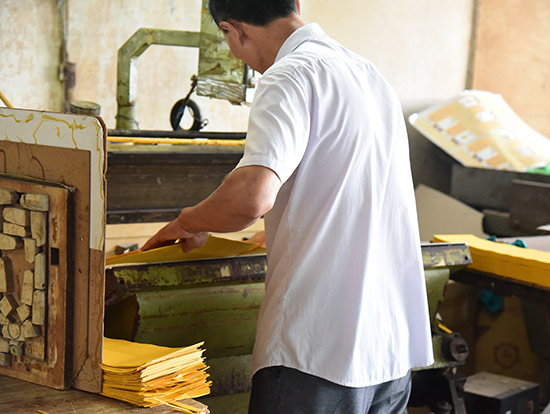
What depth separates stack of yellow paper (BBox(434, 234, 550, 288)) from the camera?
195 cm

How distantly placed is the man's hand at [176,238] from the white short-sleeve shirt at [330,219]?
0.51 feet

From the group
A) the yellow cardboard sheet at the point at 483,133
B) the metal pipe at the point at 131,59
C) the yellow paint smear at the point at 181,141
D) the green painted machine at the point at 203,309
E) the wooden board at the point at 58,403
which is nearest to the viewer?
the wooden board at the point at 58,403

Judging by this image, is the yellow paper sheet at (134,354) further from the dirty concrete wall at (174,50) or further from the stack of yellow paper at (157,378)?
the dirty concrete wall at (174,50)

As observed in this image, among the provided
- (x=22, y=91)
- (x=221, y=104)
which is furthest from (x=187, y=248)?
(x=221, y=104)

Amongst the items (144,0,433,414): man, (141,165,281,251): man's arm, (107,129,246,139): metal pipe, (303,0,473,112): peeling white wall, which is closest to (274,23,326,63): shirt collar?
(144,0,433,414): man

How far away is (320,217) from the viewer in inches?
50.9

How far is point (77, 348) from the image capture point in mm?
1152

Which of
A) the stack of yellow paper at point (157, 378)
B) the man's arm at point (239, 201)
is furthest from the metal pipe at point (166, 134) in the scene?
the stack of yellow paper at point (157, 378)

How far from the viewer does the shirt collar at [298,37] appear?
1353mm

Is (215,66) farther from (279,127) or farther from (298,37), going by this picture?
(279,127)

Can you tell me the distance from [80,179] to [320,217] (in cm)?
42

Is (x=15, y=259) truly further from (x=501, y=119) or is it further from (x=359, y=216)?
(x=501, y=119)

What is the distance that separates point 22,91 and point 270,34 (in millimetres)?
1772

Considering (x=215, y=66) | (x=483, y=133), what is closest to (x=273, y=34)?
(x=215, y=66)
